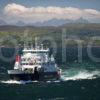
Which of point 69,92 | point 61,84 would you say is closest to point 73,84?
point 61,84

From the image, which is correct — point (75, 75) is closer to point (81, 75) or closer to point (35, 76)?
point (81, 75)

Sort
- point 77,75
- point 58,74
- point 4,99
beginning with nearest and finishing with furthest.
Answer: point 4,99, point 58,74, point 77,75

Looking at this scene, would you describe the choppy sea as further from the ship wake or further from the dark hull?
the dark hull

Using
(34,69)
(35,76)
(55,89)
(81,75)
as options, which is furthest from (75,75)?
(55,89)

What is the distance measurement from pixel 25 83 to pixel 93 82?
18.7 metres

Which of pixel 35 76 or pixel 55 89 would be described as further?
pixel 35 76

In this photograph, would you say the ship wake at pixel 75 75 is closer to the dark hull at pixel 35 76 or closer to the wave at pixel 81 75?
the wave at pixel 81 75

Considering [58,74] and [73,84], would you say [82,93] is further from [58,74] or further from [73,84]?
[58,74]

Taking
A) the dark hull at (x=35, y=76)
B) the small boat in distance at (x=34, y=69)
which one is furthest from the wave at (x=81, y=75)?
the small boat in distance at (x=34, y=69)

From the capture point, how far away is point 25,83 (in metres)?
134

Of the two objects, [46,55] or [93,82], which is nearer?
[93,82]

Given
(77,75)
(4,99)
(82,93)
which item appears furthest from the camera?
(77,75)

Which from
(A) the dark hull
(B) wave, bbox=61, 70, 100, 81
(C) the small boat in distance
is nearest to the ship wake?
(B) wave, bbox=61, 70, 100, 81

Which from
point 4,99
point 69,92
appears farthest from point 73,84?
point 4,99
